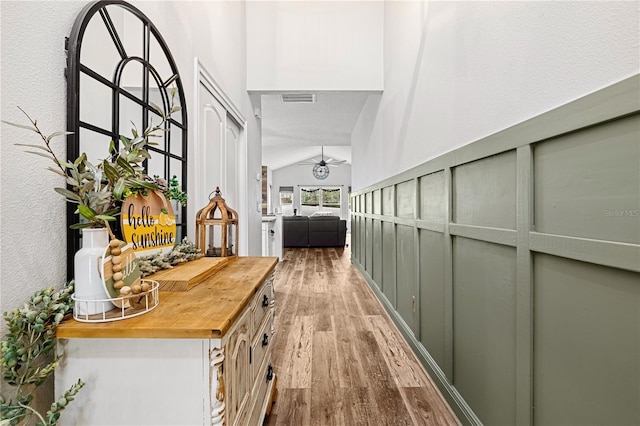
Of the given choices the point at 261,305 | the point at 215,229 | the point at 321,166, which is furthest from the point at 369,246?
the point at 321,166

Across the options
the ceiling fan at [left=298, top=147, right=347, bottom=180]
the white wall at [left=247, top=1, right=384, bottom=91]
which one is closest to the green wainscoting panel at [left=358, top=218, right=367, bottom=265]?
the white wall at [left=247, top=1, right=384, bottom=91]

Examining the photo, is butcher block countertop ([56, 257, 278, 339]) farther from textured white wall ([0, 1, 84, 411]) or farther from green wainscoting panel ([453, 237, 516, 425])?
green wainscoting panel ([453, 237, 516, 425])

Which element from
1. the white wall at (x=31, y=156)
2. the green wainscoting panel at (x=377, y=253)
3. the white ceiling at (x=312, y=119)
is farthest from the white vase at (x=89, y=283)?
the green wainscoting panel at (x=377, y=253)

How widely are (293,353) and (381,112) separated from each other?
2.55m

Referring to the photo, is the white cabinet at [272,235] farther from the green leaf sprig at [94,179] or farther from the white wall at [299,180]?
the white wall at [299,180]

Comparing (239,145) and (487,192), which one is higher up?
(239,145)

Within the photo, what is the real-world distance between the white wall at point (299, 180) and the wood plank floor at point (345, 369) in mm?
11075

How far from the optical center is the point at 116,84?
124cm

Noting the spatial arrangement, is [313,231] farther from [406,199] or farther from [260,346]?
[260,346]

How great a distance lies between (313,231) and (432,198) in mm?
7200

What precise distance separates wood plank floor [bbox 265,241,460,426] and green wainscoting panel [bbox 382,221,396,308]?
22 cm

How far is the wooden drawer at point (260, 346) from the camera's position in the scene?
4.09 ft

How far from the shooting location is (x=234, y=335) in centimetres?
97

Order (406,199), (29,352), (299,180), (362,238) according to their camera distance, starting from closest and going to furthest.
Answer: (29,352) < (406,199) < (362,238) < (299,180)
